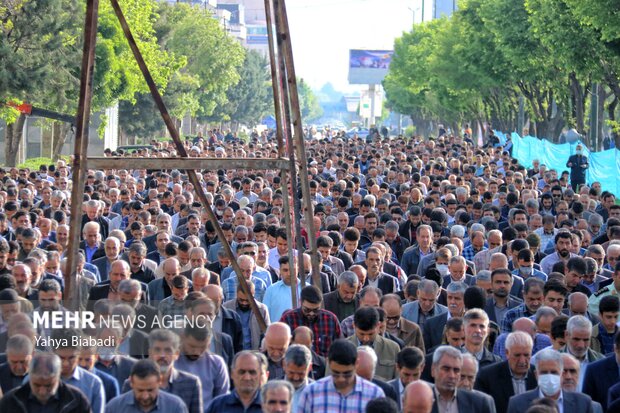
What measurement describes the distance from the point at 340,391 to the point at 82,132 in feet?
9.02

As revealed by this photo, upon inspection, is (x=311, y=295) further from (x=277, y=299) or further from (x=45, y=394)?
(x=45, y=394)

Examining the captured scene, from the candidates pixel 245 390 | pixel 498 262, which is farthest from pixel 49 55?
pixel 245 390

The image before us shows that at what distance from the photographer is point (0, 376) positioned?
8.99m

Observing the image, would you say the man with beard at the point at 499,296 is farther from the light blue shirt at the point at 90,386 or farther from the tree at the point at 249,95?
the tree at the point at 249,95

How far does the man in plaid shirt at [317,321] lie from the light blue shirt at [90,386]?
2.37 m

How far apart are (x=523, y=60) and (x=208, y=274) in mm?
32878

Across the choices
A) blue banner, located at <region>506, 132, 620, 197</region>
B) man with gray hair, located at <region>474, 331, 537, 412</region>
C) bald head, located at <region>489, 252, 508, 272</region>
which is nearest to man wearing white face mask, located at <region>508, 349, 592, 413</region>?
man with gray hair, located at <region>474, 331, 537, 412</region>

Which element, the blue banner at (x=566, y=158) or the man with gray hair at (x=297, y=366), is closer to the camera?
the man with gray hair at (x=297, y=366)

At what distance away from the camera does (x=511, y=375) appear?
9.69 m

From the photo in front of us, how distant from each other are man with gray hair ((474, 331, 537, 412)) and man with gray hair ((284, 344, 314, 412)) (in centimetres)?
146

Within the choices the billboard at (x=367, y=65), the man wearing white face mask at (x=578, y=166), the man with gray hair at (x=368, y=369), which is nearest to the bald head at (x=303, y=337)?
the man with gray hair at (x=368, y=369)

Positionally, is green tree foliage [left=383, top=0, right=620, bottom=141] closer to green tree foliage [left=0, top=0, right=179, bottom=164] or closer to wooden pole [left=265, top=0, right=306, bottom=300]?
green tree foliage [left=0, top=0, right=179, bottom=164]

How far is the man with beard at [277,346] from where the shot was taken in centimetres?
958

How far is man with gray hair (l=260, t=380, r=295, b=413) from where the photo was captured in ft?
25.8
